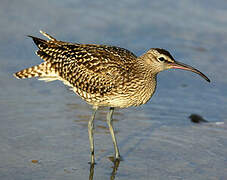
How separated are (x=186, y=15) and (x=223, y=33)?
1.12 metres

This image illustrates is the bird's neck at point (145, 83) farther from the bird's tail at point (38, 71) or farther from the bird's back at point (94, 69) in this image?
the bird's tail at point (38, 71)

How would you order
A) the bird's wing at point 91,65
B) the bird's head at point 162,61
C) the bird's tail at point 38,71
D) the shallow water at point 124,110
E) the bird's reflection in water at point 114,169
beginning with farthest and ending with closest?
1. the bird's tail at point 38,71
2. the bird's wing at point 91,65
3. the bird's head at point 162,61
4. the shallow water at point 124,110
5. the bird's reflection in water at point 114,169

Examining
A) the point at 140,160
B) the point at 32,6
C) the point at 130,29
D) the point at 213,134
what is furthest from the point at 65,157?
the point at 32,6

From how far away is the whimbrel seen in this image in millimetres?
7648

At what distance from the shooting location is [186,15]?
12844mm

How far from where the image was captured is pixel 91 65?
7.86m

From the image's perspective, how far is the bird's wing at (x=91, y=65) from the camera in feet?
25.3

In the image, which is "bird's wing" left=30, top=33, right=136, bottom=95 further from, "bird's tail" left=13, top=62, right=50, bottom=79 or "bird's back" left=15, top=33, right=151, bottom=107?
"bird's tail" left=13, top=62, right=50, bottom=79

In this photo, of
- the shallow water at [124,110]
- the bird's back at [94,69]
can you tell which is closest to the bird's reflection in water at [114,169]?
the shallow water at [124,110]

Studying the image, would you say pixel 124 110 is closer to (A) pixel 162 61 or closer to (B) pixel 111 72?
(B) pixel 111 72

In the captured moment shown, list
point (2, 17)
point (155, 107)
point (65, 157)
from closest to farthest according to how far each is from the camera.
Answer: point (65, 157), point (155, 107), point (2, 17)

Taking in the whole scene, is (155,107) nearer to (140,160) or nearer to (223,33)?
(140,160)

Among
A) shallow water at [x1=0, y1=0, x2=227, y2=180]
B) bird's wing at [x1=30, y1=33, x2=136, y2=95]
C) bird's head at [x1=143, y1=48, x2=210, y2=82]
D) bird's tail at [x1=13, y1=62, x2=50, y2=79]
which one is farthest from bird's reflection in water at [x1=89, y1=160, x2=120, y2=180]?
bird's tail at [x1=13, y1=62, x2=50, y2=79]

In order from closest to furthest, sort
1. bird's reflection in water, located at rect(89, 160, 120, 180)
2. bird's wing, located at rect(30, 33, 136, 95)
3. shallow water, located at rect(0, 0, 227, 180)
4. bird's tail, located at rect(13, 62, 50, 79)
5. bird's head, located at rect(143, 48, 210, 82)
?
bird's reflection in water, located at rect(89, 160, 120, 180) → shallow water, located at rect(0, 0, 227, 180) → bird's head, located at rect(143, 48, 210, 82) → bird's wing, located at rect(30, 33, 136, 95) → bird's tail, located at rect(13, 62, 50, 79)
